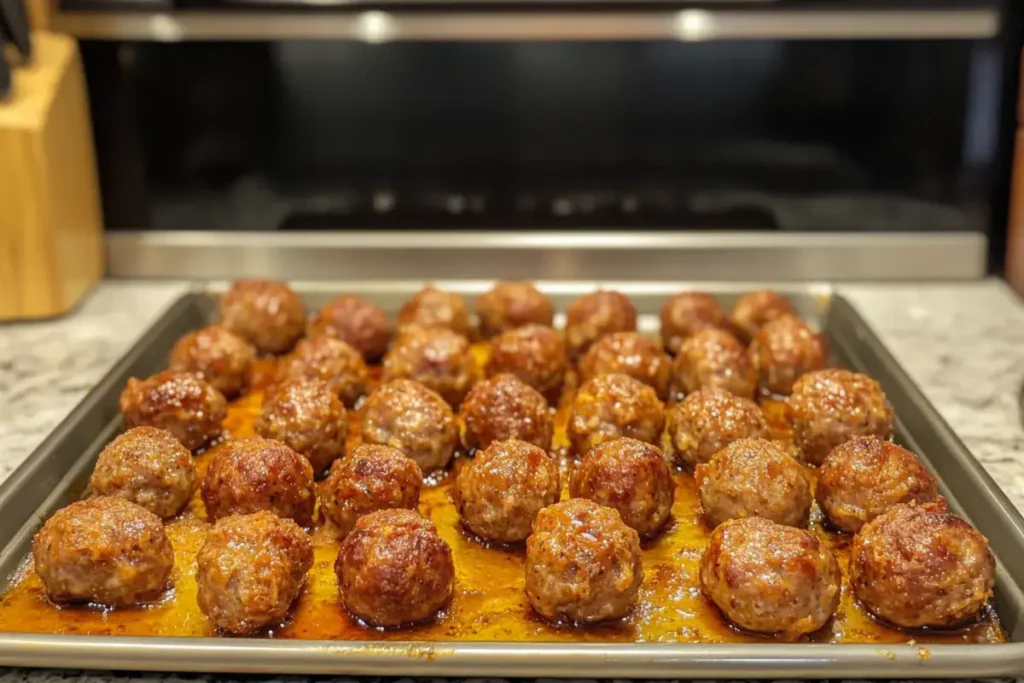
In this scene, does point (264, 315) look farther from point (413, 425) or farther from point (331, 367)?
point (413, 425)

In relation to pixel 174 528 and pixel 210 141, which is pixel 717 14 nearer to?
pixel 210 141

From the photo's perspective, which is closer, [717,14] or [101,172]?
[717,14]

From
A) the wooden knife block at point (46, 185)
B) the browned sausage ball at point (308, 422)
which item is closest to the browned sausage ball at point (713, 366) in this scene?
the browned sausage ball at point (308, 422)

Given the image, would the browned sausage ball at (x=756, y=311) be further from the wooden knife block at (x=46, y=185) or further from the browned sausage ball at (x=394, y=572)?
the wooden knife block at (x=46, y=185)

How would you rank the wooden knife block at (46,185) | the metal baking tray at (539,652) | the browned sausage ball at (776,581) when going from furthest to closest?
the wooden knife block at (46,185), the browned sausage ball at (776,581), the metal baking tray at (539,652)

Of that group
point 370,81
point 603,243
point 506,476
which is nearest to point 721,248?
point 603,243

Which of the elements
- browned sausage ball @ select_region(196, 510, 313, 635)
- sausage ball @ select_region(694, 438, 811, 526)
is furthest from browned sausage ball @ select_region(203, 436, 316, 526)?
sausage ball @ select_region(694, 438, 811, 526)
